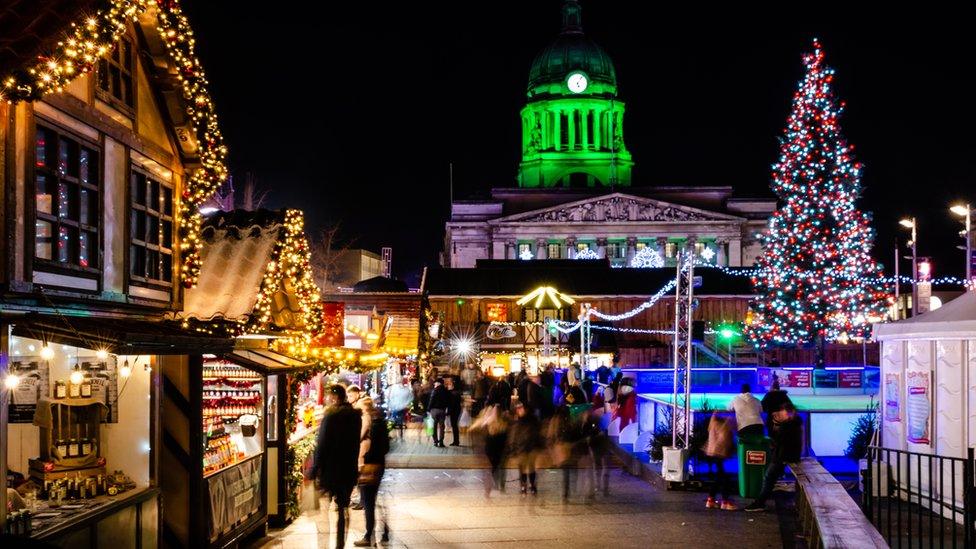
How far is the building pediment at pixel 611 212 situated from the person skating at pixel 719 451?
76663 millimetres

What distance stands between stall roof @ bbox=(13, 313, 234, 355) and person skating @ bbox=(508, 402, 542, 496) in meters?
7.32

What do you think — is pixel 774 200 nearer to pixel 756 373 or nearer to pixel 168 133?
pixel 756 373

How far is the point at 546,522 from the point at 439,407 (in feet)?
32.8

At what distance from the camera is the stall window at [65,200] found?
328 inches

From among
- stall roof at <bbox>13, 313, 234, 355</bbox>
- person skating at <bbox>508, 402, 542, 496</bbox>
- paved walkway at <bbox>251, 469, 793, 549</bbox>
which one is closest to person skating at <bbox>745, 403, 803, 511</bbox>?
paved walkway at <bbox>251, 469, 793, 549</bbox>

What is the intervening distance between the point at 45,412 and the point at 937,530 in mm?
A: 10024

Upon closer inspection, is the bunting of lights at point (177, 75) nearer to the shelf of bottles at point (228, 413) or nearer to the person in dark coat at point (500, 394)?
the shelf of bottles at point (228, 413)

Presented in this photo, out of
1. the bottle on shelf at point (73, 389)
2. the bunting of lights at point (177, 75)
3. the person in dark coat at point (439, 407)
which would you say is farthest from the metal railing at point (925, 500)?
the person in dark coat at point (439, 407)

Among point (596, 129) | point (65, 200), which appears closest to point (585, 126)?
point (596, 129)

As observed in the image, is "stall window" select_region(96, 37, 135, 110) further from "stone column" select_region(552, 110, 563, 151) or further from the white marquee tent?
"stone column" select_region(552, 110, 563, 151)

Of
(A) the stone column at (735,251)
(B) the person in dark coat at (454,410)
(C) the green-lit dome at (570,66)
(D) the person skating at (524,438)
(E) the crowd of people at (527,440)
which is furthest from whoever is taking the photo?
(C) the green-lit dome at (570,66)

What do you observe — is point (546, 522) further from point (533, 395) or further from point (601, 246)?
point (601, 246)

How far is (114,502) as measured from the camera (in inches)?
348

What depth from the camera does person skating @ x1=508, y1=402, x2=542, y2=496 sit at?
1552 centimetres
